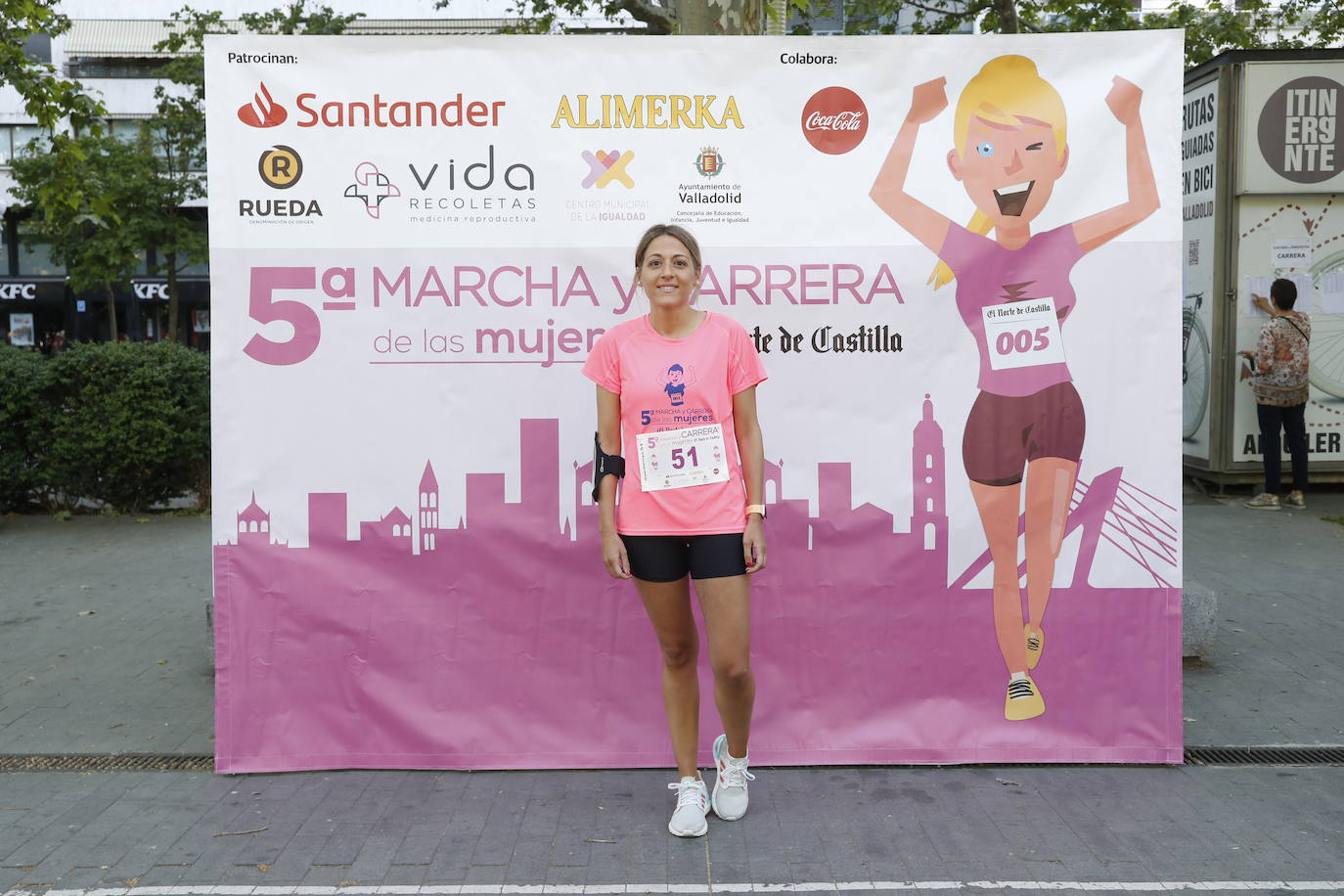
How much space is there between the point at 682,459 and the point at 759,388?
796mm

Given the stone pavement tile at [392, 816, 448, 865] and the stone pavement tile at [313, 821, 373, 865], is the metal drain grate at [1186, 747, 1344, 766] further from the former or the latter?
the stone pavement tile at [313, 821, 373, 865]

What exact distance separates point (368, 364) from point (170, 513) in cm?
742

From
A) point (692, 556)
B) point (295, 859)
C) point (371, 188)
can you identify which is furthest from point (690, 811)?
point (371, 188)

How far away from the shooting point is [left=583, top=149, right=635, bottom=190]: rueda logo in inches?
180

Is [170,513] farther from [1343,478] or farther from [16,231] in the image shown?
[16,231]

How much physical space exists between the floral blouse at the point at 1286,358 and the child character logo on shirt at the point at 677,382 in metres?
7.94

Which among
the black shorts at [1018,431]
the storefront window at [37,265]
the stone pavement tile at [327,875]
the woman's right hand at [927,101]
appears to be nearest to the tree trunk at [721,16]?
the woman's right hand at [927,101]

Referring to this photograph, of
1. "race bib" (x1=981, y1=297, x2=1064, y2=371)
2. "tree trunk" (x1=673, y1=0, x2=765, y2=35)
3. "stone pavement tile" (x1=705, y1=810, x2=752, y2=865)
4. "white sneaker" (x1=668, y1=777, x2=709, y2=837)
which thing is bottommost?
"stone pavement tile" (x1=705, y1=810, x2=752, y2=865)

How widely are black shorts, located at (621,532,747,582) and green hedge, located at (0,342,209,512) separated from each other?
764 cm

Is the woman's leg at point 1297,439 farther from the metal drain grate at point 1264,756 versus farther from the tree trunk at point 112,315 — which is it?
the tree trunk at point 112,315

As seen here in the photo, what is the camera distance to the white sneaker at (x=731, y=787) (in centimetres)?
423

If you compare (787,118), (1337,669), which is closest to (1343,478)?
(1337,669)

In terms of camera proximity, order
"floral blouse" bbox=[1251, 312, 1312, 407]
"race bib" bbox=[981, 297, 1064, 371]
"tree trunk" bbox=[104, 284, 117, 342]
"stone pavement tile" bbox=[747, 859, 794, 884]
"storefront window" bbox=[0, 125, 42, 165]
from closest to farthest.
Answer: "stone pavement tile" bbox=[747, 859, 794, 884]
"race bib" bbox=[981, 297, 1064, 371]
"floral blouse" bbox=[1251, 312, 1312, 407]
"tree trunk" bbox=[104, 284, 117, 342]
"storefront window" bbox=[0, 125, 42, 165]

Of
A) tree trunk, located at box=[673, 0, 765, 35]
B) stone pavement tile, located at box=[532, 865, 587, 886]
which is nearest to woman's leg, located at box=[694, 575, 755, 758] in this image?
stone pavement tile, located at box=[532, 865, 587, 886]
